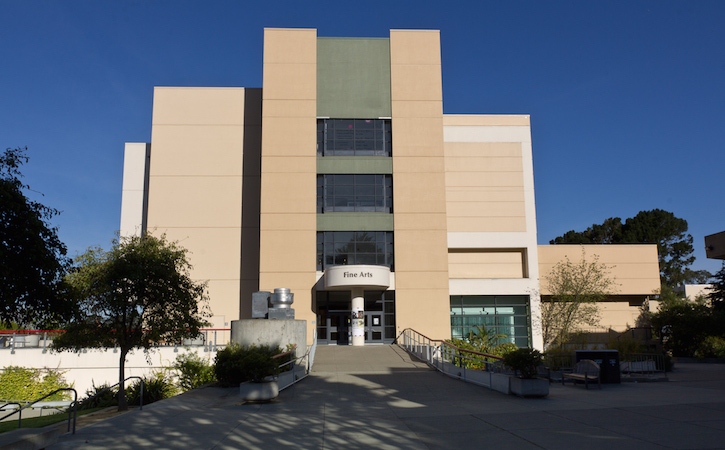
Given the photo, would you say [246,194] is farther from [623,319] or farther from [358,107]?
[623,319]

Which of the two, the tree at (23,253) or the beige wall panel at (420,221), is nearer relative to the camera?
the tree at (23,253)

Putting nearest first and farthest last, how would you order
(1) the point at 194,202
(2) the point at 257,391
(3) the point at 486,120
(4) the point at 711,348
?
(2) the point at 257,391 → (4) the point at 711,348 → (1) the point at 194,202 → (3) the point at 486,120

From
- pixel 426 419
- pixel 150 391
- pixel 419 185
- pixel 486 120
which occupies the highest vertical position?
pixel 486 120

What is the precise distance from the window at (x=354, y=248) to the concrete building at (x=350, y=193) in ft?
0.29

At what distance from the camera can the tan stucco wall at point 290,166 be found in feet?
113

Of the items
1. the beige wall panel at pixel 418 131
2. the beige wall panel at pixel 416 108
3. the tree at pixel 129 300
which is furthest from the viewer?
the beige wall panel at pixel 416 108

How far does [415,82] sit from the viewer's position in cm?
3734

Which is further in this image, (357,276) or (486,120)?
(486,120)

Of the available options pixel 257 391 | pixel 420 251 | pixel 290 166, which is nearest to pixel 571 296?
pixel 420 251

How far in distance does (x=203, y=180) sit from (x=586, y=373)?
2846 centimetres

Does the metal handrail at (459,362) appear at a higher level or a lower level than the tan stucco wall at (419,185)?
lower

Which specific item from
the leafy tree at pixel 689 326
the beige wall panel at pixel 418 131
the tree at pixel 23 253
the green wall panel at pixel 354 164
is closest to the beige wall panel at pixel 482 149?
the beige wall panel at pixel 418 131

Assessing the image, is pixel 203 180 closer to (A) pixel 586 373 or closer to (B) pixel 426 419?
(A) pixel 586 373

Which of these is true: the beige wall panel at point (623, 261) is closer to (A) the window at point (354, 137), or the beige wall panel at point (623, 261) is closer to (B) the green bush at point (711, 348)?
(B) the green bush at point (711, 348)
